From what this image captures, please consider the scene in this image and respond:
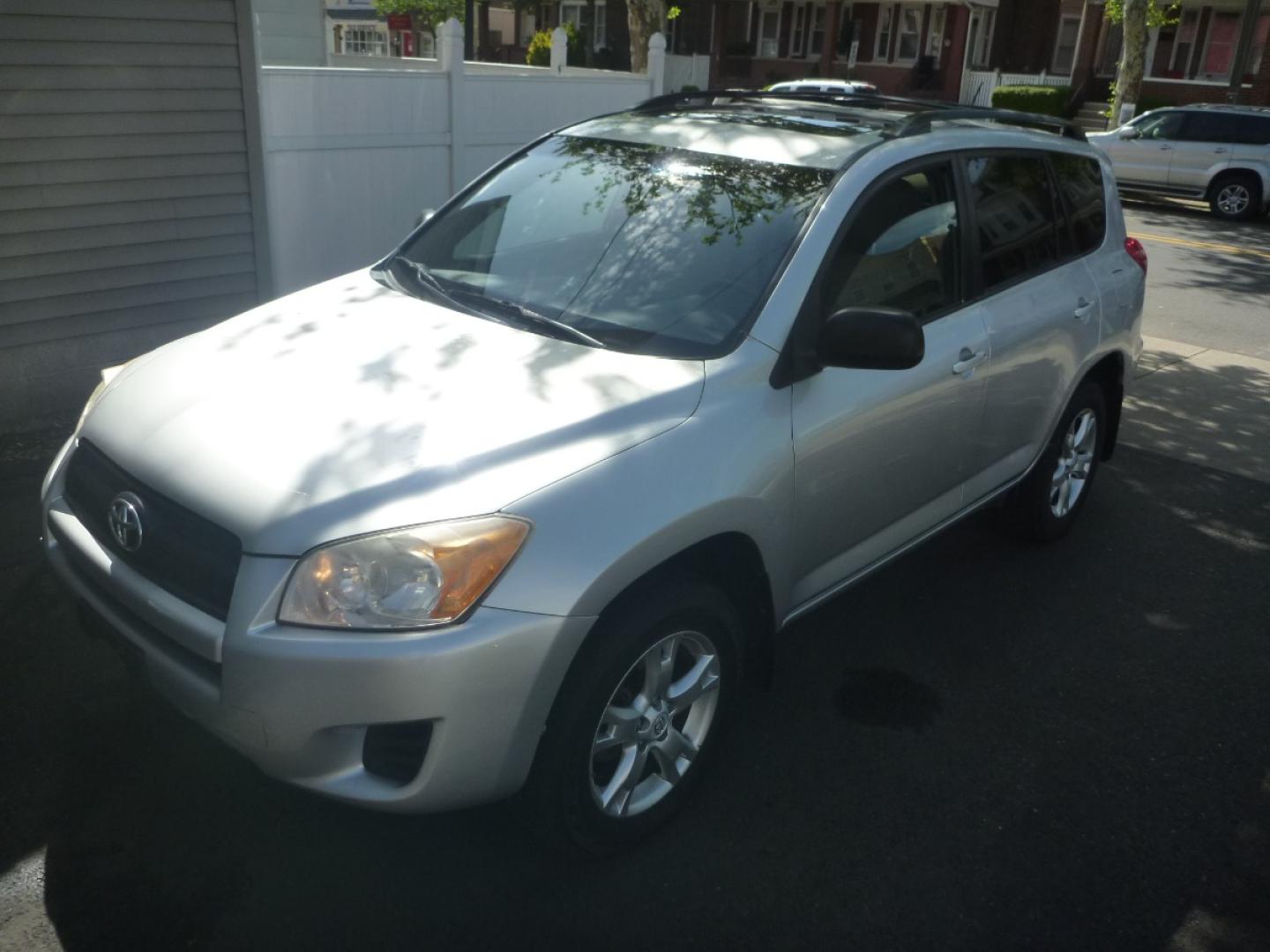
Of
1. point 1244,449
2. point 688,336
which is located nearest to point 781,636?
point 688,336

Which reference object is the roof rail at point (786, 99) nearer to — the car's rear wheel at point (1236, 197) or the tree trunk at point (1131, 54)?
the car's rear wheel at point (1236, 197)

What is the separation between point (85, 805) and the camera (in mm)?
3314

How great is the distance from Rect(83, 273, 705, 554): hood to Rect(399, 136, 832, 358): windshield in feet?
0.63

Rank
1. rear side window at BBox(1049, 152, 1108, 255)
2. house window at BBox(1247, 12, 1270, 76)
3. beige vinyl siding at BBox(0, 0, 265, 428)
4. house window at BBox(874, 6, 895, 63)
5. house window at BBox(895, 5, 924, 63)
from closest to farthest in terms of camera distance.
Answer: rear side window at BBox(1049, 152, 1108, 255), beige vinyl siding at BBox(0, 0, 265, 428), house window at BBox(1247, 12, 1270, 76), house window at BBox(895, 5, 924, 63), house window at BBox(874, 6, 895, 63)

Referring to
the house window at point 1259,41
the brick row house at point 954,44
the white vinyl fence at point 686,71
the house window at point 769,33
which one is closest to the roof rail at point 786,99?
the brick row house at point 954,44

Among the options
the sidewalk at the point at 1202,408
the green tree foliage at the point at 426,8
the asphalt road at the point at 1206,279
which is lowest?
the asphalt road at the point at 1206,279

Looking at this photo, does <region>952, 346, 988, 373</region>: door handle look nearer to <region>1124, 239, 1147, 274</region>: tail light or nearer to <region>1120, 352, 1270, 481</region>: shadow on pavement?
<region>1124, 239, 1147, 274</region>: tail light

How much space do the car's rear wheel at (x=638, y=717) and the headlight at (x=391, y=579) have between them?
1.25ft

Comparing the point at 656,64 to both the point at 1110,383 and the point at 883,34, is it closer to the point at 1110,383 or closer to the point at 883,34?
the point at 1110,383

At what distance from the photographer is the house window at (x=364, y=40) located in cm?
5112

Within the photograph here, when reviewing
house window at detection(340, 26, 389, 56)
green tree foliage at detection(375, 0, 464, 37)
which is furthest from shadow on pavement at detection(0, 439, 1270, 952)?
house window at detection(340, 26, 389, 56)

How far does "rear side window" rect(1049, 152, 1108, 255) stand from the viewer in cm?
504

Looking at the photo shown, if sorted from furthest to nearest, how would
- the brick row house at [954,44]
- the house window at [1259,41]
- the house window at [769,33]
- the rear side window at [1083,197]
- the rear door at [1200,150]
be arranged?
the house window at [769,33], the brick row house at [954,44], the house window at [1259,41], the rear door at [1200,150], the rear side window at [1083,197]

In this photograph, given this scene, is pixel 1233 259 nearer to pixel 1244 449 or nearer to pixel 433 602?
pixel 1244 449
